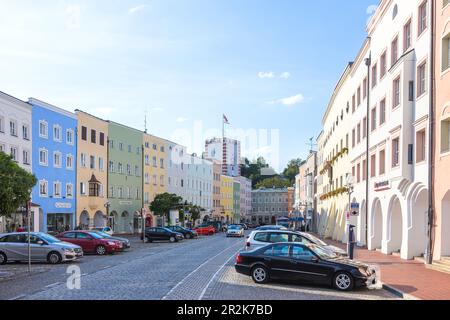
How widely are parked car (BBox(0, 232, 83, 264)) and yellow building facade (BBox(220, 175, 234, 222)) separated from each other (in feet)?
307

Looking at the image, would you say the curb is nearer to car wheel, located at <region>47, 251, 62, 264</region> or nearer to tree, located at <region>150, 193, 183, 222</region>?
car wheel, located at <region>47, 251, 62, 264</region>

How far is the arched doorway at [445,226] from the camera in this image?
71.5 feet

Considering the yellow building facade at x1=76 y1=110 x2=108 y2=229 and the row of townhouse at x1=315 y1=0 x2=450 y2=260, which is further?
the yellow building facade at x1=76 y1=110 x2=108 y2=229

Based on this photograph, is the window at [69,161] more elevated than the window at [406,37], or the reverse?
the window at [406,37]

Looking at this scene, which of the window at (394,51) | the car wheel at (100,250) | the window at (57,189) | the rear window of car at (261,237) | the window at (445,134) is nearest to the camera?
the rear window of car at (261,237)

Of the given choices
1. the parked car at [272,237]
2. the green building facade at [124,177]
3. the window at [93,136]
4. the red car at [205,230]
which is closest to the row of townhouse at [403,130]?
the parked car at [272,237]

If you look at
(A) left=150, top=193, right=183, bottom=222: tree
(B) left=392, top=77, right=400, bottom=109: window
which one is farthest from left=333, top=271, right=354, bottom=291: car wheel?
(A) left=150, top=193, right=183, bottom=222: tree

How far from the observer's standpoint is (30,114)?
48.1m

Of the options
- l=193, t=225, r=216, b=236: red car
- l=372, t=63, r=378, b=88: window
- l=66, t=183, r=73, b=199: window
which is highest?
l=372, t=63, r=378, b=88: window

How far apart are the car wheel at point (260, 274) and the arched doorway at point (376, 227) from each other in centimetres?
1755

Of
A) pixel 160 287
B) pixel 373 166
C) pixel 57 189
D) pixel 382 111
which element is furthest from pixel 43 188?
pixel 160 287

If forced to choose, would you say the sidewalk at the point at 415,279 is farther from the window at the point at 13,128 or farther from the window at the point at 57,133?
the window at the point at 57,133

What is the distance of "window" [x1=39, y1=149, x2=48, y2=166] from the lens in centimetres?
4997

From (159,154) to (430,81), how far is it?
5933cm
